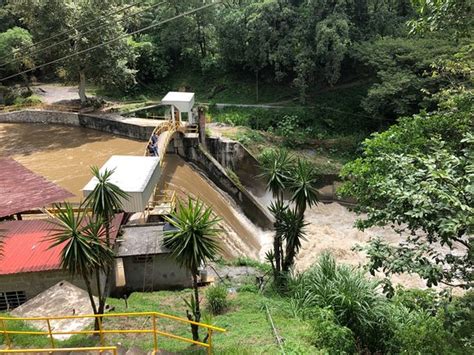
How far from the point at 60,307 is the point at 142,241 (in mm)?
3781

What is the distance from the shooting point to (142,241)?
14477mm

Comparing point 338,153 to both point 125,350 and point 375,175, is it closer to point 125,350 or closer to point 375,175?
point 375,175

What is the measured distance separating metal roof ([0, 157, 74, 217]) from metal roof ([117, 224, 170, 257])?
2444 millimetres

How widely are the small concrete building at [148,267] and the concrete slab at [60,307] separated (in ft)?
7.96

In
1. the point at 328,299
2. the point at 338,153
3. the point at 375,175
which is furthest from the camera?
the point at 338,153

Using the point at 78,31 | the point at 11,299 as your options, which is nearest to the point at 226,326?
the point at 11,299

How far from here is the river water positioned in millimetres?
20609

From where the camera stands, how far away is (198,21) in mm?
39125

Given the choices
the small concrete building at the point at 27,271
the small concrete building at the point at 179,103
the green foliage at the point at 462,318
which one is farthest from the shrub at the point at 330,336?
the small concrete building at the point at 179,103

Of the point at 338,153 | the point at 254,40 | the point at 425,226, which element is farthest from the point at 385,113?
the point at 425,226

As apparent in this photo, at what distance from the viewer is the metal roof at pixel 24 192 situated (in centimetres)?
1451

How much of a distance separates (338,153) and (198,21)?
18.9m

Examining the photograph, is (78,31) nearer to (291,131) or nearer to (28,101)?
(28,101)

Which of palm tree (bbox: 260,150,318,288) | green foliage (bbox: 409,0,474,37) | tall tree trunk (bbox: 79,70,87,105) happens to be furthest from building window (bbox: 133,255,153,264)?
tall tree trunk (bbox: 79,70,87,105)
